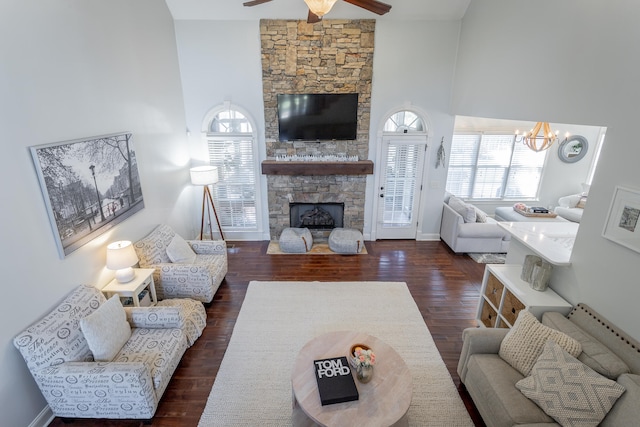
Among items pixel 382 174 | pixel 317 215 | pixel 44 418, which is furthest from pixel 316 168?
pixel 44 418

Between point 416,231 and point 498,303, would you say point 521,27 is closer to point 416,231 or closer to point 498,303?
point 498,303

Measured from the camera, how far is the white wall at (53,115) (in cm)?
249

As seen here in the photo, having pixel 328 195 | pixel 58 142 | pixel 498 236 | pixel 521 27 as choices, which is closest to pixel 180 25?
pixel 58 142

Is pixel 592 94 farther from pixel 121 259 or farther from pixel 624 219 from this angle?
pixel 121 259

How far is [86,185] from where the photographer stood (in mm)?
3303

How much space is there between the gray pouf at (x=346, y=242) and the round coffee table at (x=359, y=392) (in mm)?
2801

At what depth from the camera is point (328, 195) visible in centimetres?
618

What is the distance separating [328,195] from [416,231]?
198 cm

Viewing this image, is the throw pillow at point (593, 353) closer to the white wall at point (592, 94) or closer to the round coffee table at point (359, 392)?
the white wall at point (592, 94)

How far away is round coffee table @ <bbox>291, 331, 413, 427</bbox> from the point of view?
2.31m

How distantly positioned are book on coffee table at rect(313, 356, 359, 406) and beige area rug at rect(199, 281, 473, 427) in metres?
0.60

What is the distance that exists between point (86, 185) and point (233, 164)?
2.88 m

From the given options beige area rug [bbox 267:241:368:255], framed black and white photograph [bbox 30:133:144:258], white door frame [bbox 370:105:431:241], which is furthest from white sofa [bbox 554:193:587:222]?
framed black and white photograph [bbox 30:133:144:258]

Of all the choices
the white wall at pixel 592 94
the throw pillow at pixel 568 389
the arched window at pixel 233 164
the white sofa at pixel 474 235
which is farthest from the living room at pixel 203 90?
the white sofa at pixel 474 235
